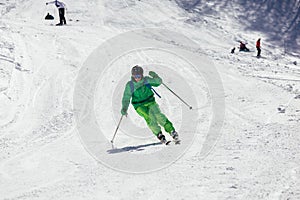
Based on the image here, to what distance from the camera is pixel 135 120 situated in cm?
1139

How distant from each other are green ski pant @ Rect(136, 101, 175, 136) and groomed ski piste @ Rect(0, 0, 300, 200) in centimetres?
41

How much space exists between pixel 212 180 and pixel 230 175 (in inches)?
14.4

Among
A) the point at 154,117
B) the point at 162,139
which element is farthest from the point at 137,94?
the point at 162,139

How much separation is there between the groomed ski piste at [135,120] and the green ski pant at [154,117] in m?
0.41

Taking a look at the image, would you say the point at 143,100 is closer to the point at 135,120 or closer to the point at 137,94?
the point at 137,94

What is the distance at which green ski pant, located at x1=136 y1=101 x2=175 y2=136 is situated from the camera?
883 cm

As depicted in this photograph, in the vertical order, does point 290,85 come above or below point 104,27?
below

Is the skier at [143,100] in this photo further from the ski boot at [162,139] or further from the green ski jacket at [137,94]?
the ski boot at [162,139]

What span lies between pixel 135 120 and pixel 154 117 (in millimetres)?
2493

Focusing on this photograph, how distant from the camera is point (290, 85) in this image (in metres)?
15.5

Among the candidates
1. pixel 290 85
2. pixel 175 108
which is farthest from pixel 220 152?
pixel 290 85

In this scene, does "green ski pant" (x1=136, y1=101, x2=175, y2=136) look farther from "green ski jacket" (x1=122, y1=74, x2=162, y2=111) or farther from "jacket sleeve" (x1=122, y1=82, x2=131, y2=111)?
"jacket sleeve" (x1=122, y1=82, x2=131, y2=111)

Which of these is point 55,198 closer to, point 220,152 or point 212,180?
point 212,180

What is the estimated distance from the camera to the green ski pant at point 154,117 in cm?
883
